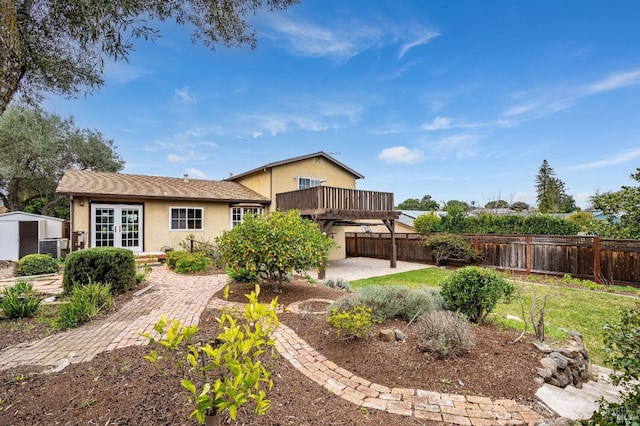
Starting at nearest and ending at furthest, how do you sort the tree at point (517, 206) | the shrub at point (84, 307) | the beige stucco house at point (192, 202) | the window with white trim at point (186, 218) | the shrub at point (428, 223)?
the shrub at point (84, 307) < the beige stucco house at point (192, 202) < the window with white trim at point (186, 218) < the shrub at point (428, 223) < the tree at point (517, 206)

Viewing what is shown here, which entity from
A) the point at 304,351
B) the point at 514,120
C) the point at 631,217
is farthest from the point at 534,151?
the point at 304,351

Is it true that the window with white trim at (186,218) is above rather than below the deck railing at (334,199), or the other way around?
below

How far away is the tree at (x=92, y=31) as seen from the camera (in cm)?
404

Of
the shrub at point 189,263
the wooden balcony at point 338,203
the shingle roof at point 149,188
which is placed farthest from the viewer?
the wooden balcony at point 338,203

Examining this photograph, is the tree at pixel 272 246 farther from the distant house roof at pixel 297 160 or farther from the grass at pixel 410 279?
the distant house roof at pixel 297 160

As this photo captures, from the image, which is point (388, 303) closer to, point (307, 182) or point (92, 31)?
point (92, 31)

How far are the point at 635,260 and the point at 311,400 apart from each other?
486 inches

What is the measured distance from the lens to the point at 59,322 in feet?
15.6

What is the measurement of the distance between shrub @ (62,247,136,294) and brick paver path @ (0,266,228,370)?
25.9 inches

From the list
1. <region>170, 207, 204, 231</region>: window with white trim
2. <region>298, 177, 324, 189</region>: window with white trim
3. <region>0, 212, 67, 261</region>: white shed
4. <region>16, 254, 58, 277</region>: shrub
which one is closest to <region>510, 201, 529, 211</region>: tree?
<region>298, 177, 324, 189</region>: window with white trim

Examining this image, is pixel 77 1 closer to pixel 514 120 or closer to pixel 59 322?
pixel 59 322

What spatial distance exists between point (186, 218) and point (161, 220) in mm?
1096

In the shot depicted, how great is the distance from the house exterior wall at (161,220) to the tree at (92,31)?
821 centimetres

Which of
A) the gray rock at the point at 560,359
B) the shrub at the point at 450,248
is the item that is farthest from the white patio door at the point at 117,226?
the gray rock at the point at 560,359
